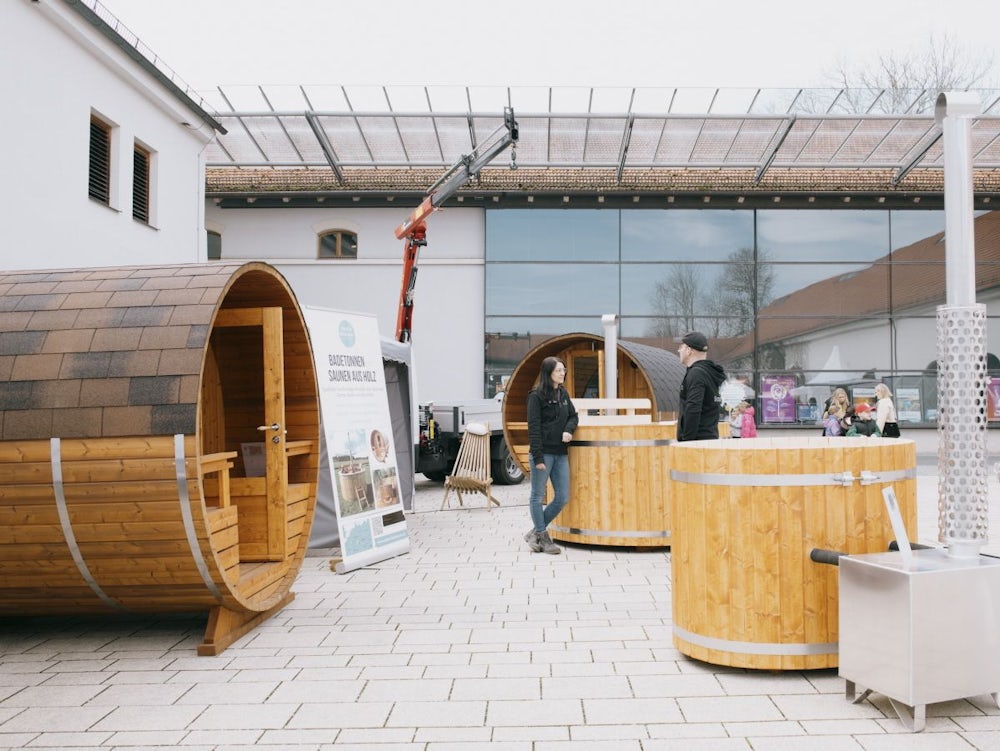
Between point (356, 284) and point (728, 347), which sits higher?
point (356, 284)

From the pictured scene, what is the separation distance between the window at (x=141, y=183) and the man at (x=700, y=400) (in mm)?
10514

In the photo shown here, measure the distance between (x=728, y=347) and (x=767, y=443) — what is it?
1701cm

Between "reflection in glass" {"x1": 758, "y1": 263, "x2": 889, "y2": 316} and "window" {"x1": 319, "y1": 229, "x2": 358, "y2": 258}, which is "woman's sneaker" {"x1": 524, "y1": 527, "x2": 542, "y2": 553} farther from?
"reflection in glass" {"x1": 758, "y1": 263, "x2": 889, "y2": 316}

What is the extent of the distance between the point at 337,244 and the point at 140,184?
8.08m

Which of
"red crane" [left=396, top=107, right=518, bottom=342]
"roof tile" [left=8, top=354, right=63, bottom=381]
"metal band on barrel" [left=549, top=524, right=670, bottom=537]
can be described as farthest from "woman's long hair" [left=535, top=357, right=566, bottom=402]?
"red crane" [left=396, top=107, right=518, bottom=342]

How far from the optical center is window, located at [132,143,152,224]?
44.7ft

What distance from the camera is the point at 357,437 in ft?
26.4

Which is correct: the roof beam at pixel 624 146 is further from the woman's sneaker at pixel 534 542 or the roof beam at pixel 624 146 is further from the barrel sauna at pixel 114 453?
the barrel sauna at pixel 114 453

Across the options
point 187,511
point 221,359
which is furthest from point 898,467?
point 221,359

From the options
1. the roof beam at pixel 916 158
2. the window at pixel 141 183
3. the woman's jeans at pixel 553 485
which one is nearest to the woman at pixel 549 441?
the woman's jeans at pixel 553 485

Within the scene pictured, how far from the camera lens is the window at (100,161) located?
12.2m

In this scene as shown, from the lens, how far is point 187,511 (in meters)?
4.58

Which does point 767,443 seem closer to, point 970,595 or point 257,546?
point 970,595

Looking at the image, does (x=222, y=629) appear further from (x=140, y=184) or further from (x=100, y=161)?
(x=140, y=184)
